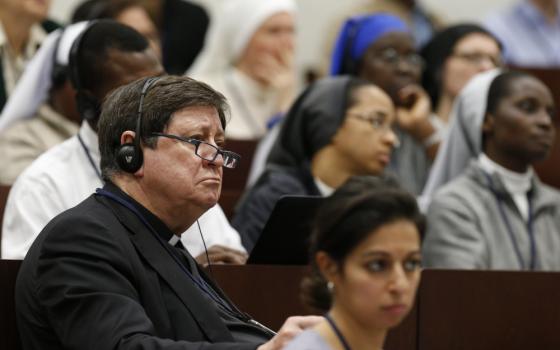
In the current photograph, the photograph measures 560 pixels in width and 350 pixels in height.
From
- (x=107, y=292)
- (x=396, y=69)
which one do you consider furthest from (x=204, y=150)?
(x=396, y=69)

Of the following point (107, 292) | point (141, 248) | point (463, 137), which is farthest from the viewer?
point (463, 137)

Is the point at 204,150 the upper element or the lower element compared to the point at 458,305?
upper

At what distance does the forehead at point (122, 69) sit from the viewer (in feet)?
11.8

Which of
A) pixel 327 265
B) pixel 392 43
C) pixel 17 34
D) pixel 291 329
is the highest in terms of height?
pixel 327 265

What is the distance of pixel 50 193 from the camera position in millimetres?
3389

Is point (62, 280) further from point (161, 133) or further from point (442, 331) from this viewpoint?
point (442, 331)

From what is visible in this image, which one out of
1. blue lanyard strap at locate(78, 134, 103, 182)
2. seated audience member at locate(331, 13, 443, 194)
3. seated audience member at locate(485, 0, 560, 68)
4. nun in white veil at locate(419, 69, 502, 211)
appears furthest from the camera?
seated audience member at locate(485, 0, 560, 68)

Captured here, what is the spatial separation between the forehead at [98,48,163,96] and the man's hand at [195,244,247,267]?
22.9 inches

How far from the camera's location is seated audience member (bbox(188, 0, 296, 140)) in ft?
18.4

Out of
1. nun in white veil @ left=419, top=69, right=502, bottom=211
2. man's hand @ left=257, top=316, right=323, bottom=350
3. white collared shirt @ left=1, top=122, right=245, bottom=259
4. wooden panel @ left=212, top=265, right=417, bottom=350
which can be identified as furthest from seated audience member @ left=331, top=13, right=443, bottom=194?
man's hand @ left=257, top=316, right=323, bottom=350

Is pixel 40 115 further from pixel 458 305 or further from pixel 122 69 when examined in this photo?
pixel 458 305

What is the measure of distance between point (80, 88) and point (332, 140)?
1.04 m

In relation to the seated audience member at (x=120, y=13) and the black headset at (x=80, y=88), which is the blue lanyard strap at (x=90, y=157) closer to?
the black headset at (x=80, y=88)

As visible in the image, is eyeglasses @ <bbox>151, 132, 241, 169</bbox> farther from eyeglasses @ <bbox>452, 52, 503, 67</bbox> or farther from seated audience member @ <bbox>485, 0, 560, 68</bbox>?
seated audience member @ <bbox>485, 0, 560, 68</bbox>
